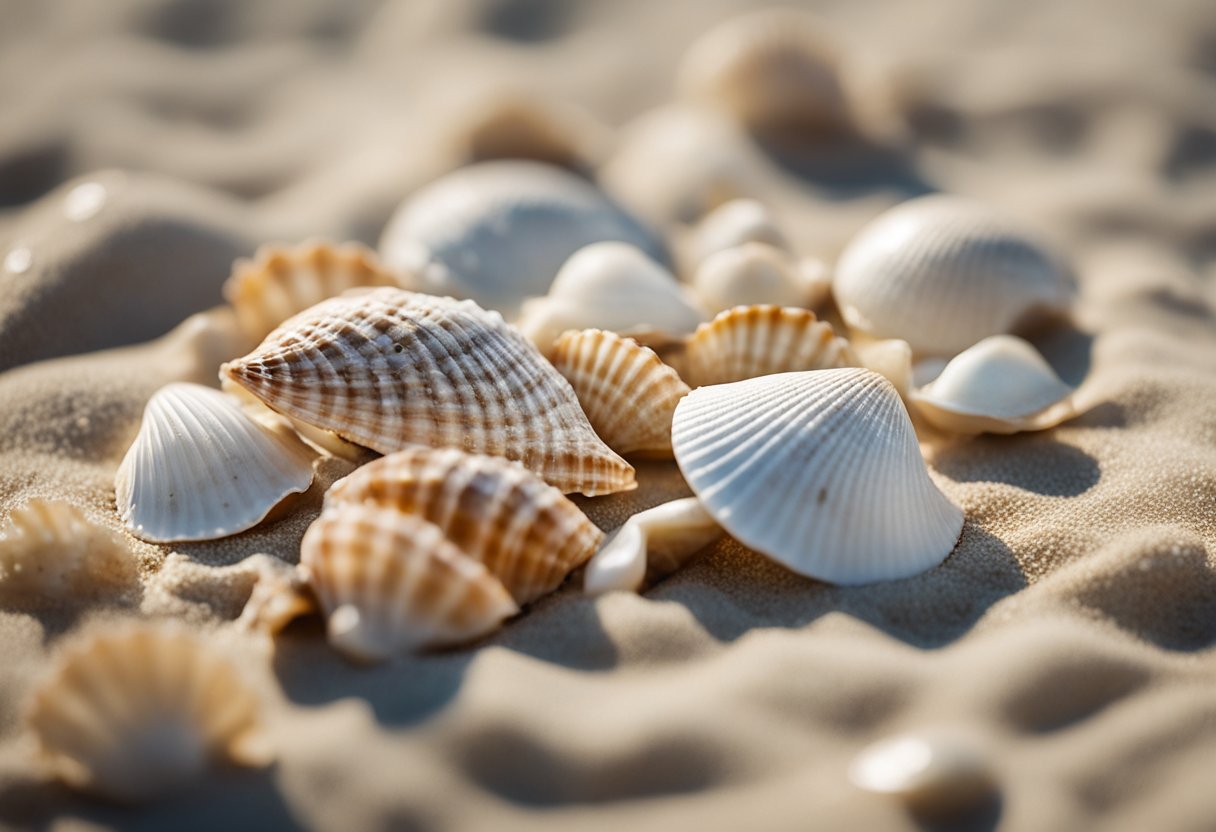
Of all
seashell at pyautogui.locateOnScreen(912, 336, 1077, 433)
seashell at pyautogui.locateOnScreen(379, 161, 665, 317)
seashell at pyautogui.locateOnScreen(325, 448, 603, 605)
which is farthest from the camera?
seashell at pyautogui.locateOnScreen(379, 161, 665, 317)

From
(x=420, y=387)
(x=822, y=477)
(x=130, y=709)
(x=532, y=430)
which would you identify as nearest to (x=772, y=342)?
(x=822, y=477)

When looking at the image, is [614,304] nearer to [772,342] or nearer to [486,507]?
[772,342]

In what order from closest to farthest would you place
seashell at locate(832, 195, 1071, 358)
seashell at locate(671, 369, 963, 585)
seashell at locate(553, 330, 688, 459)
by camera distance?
seashell at locate(671, 369, 963, 585)
seashell at locate(553, 330, 688, 459)
seashell at locate(832, 195, 1071, 358)

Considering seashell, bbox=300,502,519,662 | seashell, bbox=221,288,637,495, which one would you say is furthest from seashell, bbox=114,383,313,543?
seashell, bbox=300,502,519,662

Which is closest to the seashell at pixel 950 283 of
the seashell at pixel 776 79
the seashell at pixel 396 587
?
the seashell at pixel 776 79

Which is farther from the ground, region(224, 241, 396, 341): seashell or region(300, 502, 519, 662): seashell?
region(224, 241, 396, 341): seashell

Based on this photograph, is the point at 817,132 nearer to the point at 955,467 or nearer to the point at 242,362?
the point at 955,467

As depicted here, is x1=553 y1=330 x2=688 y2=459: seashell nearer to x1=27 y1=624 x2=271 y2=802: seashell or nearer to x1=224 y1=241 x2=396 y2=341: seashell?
x1=224 y1=241 x2=396 y2=341: seashell

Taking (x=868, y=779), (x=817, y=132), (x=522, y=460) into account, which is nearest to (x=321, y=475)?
(x=522, y=460)
